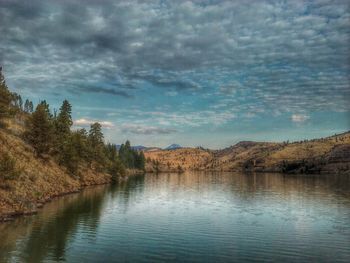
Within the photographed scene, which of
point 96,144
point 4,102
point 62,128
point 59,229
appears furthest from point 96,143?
point 59,229

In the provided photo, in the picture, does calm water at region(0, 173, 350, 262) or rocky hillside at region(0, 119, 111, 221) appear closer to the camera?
calm water at region(0, 173, 350, 262)

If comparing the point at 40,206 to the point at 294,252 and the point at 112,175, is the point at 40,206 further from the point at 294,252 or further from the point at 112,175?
the point at 112,175

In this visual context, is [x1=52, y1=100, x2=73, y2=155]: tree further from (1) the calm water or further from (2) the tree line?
(1) the calm water

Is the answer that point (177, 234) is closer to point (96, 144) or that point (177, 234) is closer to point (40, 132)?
point (40, 132)

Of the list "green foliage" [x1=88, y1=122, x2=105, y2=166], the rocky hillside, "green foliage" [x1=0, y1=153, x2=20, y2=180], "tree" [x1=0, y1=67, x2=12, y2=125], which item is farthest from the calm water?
"green foliage" [x1=88, y1=122, x2=105, y2=166]

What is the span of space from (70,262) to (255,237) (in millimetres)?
24857

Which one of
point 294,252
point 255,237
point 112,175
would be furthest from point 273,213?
point 112,175

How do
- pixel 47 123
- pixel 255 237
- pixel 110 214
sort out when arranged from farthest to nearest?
pixel 47 123
pixel 110 214
pixel 255 237

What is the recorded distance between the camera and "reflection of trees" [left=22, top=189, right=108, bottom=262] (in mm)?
40166

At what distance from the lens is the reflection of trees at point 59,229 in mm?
40166

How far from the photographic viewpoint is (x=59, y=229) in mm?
53469

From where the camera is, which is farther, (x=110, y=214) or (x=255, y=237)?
(x=110, y=214)

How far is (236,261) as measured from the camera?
123 ft

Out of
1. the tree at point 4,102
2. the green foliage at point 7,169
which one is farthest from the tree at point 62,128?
the green foliage at point 7,169
